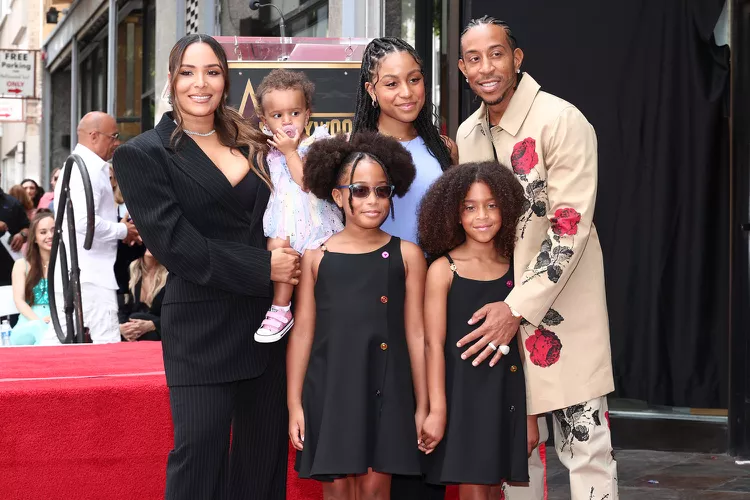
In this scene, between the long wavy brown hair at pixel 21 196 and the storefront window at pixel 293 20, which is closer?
the storefront window at pixel 293 20

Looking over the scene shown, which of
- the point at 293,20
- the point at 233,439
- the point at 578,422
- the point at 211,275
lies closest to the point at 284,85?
the point at 211,275

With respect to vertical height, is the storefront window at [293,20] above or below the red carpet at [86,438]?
above

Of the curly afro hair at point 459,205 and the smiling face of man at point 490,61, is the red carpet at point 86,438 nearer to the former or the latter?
the curly afro hair at point 459,205

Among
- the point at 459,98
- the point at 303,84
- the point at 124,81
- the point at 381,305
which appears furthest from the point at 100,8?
the point at 381,305

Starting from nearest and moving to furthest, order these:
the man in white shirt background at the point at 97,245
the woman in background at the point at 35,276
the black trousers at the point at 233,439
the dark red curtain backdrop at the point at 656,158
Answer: the black trousers at the point at 233,439, the dark red curtain backdrop at the point at 656,158, the man in white shirt background at the point at 97,245, the woman in background at the point at 35,276

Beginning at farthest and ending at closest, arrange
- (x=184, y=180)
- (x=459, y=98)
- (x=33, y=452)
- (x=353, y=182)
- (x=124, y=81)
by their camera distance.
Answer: (x=124, y=81)
(x=459, y=98)
(x=33, y=452)
(x=353, y=182)
(x=184, y=180)

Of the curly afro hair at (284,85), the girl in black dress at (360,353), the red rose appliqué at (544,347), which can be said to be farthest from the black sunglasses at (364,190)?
the curly afro hair at (284,85)

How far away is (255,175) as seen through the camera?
10.9ft

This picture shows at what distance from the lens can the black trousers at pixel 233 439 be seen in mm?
3125

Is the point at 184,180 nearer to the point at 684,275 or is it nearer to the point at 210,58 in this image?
the point at 210,58

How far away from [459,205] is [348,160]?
1.34ft

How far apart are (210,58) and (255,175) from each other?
16.0 inches

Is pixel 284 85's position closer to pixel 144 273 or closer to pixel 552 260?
pixel 552 260

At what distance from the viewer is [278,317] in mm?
3309
